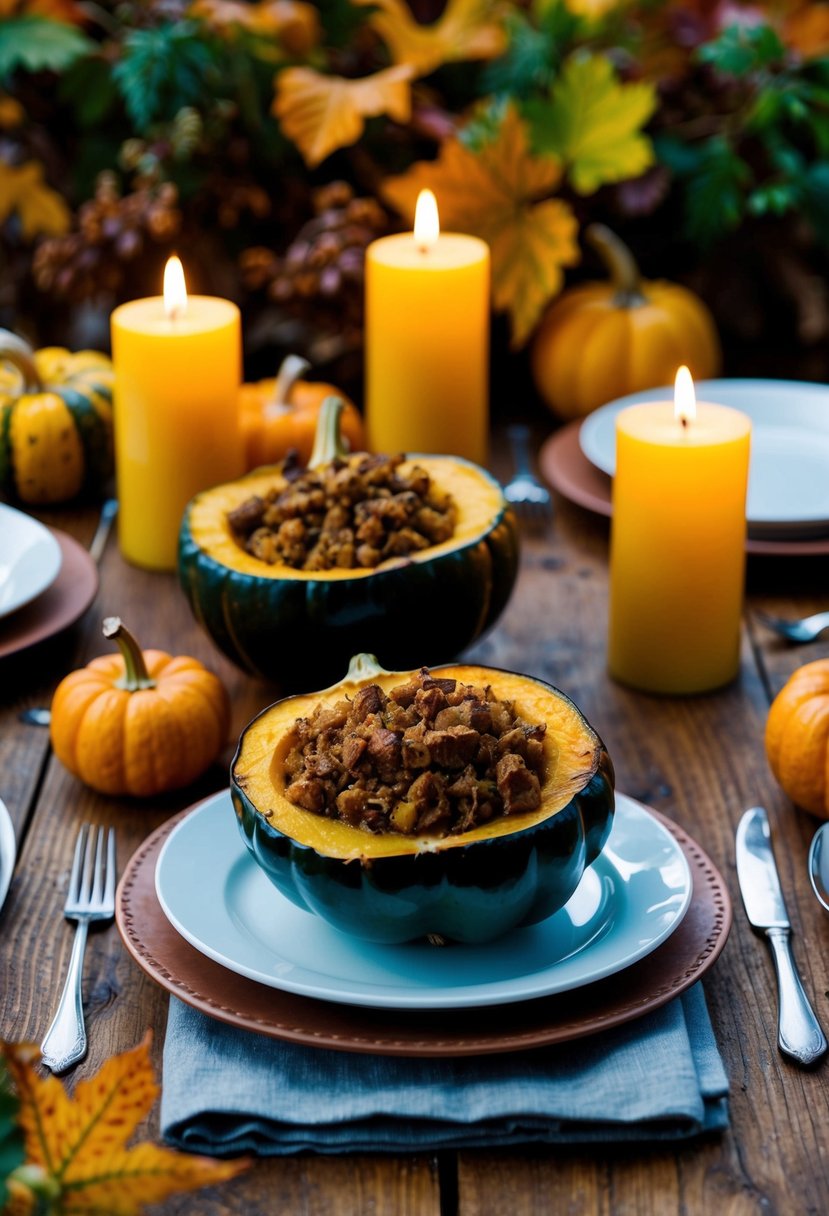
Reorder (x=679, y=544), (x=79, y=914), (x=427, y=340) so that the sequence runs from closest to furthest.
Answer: (x=79, y=914), (x=679, y=544), (x=427, y=340)

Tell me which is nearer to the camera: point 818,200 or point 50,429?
point 50,429

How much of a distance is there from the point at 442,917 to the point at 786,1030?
0.25 meters

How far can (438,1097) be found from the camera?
97cm

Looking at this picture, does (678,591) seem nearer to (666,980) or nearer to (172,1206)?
(666,980)

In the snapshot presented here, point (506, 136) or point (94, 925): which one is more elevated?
point (506, 136)

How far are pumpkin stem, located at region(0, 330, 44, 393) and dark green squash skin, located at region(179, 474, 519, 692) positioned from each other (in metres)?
0.52

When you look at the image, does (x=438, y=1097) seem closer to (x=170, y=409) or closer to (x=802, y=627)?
(x=802, y=627)

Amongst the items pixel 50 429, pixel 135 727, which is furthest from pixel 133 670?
pixel 50 429

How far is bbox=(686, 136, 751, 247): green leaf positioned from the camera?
224 cm

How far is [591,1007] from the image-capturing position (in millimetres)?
1011

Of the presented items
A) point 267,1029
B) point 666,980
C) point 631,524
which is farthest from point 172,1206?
point 631,524

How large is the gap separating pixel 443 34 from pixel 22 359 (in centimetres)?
93

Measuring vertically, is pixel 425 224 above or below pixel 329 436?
above

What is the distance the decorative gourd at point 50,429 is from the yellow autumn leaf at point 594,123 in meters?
0.72
